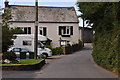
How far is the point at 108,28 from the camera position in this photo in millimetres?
21578

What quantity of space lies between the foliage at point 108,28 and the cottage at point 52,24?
28.1 meters

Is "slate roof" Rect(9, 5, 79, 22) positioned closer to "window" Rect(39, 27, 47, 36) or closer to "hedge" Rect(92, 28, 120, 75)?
"window" Rect(39, 27, 47, 36)

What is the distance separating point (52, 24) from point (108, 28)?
3213 cm

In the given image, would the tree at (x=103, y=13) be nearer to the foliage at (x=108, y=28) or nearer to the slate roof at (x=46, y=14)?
the foliage at (x=108, y=28)

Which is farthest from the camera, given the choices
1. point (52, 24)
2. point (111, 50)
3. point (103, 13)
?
point (52, 24)

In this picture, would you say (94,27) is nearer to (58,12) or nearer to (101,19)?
(101,19)

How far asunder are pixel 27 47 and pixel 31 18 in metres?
19.2

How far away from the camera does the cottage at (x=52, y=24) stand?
53.2 metres

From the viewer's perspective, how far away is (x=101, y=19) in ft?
77.4

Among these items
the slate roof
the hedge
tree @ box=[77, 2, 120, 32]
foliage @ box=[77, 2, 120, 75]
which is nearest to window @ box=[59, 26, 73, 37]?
the slate roof

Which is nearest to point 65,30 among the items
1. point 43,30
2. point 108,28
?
point 43,30

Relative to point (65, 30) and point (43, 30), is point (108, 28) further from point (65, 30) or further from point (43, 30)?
point (43, 30)

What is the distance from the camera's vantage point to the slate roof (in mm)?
53438

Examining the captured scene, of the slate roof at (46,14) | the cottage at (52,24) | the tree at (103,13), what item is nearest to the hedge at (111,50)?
the tree at (103,13)
